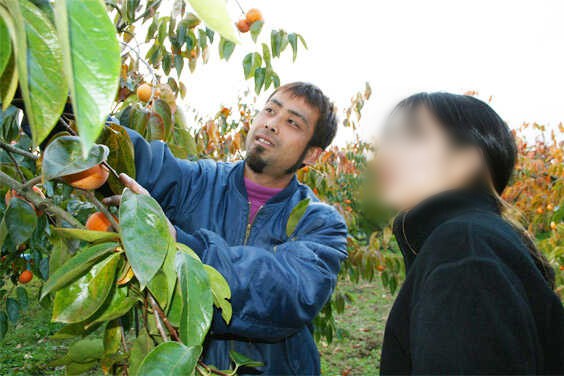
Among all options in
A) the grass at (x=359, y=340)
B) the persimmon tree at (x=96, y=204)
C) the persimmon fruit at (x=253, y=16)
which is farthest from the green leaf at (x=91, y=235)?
the grass at (x=359, y=340)

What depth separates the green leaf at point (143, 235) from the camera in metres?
0.50

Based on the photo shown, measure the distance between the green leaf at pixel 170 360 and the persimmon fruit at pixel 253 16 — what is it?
154 centimetres

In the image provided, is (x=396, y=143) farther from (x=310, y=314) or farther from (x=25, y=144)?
(x=25, y=144)

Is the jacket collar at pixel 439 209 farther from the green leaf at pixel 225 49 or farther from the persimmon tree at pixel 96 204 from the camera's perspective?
the green leaf at pixel 225 49

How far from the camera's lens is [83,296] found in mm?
606

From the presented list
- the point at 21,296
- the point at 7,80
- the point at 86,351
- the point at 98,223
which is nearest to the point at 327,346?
the point at 21,296

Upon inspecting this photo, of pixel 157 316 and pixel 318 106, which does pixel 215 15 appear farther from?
pixel 318 106

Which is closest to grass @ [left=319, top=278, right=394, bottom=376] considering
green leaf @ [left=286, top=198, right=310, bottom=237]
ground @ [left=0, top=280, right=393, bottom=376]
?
ground @ [left=0, top=280, right=393, bottom=376]

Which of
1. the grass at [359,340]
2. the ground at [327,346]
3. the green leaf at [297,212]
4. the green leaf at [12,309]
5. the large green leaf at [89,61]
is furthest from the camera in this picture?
the grass at [359,340]

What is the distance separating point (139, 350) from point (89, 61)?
0.63 metres

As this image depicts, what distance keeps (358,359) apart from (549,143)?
722 cm

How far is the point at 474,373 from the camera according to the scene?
2.11ft

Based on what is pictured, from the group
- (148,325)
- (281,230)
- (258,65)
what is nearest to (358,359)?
(281,230)

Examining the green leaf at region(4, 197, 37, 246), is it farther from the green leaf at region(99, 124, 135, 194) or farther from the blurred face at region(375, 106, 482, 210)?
the blurred face at region(375, 106, 482, 210)
